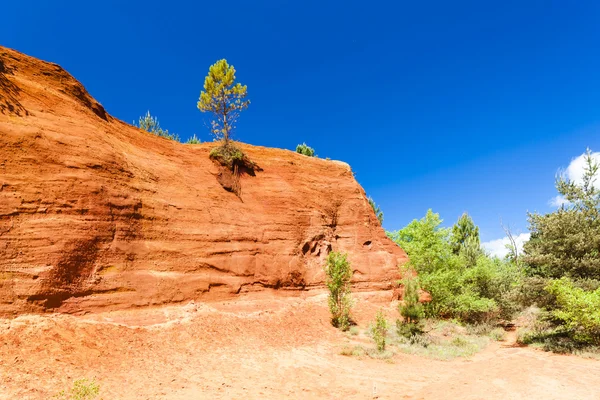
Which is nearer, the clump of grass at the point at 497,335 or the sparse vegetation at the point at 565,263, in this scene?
the sparse vegetation at the point at 565,263

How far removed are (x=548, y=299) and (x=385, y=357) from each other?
27.7 feet

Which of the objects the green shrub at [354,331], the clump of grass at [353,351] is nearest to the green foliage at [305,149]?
the green shrub at [354,331]

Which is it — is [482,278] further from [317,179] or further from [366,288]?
[317,179]

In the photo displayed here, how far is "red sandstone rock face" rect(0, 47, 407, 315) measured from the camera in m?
11.6

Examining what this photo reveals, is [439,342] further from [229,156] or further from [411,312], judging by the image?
[229,156]

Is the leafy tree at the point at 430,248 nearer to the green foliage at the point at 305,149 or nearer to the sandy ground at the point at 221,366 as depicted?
the sandy ground at the point at 221,366

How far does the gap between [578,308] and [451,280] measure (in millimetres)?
8733

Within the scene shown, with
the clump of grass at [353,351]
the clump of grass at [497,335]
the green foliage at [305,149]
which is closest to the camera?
the clump of grass at [353,351]

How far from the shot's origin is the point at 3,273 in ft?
34.5

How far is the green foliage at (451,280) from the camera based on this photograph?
22.1 m

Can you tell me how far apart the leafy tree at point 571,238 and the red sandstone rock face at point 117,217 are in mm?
10603

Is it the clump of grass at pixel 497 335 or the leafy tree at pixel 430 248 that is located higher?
the leafy tree at pixel 430 248

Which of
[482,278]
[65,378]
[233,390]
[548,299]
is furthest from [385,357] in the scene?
[482,278]

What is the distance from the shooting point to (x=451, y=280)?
74.0 feet
